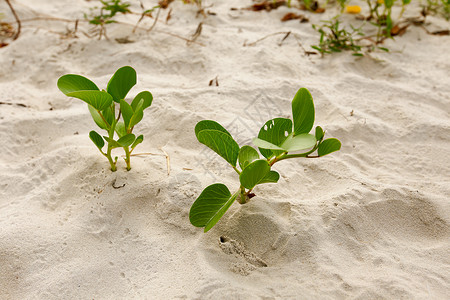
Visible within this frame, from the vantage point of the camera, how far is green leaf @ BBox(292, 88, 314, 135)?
103 centimetres

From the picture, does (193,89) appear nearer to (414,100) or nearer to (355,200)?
(355,200)

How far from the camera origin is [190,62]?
2137 millimetres

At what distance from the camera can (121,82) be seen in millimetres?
1198

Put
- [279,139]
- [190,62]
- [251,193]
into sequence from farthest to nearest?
[190,62] < [251,193] < [279,139]

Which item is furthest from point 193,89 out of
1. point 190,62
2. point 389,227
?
point 389,227

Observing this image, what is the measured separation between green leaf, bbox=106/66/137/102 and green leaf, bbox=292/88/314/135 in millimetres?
527

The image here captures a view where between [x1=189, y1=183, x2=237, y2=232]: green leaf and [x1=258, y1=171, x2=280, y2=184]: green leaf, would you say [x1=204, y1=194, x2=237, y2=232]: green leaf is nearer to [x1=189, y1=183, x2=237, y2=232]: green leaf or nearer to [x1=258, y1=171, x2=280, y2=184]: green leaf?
[x1=189, y1=183, x2=237, y2=232]: green leaf

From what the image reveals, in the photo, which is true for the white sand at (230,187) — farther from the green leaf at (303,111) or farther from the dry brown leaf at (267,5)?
the dry brown leaf at (267,5)

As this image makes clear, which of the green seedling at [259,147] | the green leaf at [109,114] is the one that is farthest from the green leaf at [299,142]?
the green leaf at [109,114]

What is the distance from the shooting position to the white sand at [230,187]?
1015mm

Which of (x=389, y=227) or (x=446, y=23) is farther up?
(x=446, y=23)

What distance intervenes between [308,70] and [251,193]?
1127 millimetres

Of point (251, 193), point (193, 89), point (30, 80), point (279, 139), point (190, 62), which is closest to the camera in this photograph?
point (279, 139)

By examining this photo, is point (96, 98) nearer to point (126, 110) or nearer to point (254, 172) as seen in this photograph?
point (126, 110)
